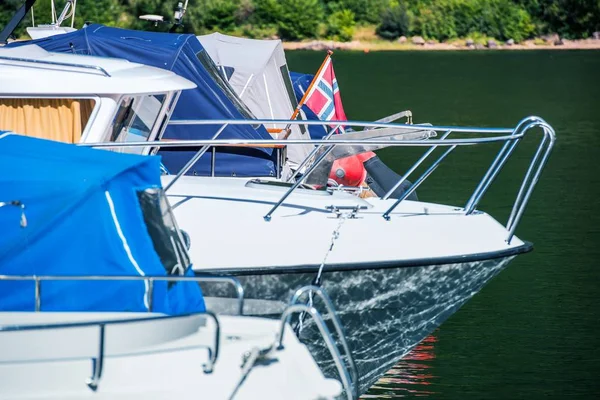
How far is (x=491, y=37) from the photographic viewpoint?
56750 mm

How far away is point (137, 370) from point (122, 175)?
4.21 ft

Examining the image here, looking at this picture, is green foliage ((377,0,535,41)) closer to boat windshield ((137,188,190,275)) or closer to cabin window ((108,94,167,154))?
cabin window ((108,94,167,154))

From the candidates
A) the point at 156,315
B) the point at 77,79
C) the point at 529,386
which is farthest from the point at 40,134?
the point at 529,386

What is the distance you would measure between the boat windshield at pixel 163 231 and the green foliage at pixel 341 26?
161 ft

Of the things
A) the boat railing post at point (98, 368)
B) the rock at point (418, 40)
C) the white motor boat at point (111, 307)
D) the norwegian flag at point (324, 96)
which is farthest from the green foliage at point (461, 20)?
the boat railing post at point (98, 368)

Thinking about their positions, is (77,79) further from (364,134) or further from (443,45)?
(443,45)

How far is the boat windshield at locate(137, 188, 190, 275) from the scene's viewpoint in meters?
6.34

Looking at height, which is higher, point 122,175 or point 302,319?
point 122,175

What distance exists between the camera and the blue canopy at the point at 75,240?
6.10 meters

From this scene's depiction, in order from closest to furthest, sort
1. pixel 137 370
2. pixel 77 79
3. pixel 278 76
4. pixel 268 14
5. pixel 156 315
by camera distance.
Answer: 1. pixel 137 370
2. pixel 156 315
3. pixel 77 79
4. pixel 278 76
5. pixel 268 14

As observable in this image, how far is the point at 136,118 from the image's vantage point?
8.66m

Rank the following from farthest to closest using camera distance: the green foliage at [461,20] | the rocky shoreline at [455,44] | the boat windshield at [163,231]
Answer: the green foliage at [461,20]
the rocky shoreline at [455,44]
the boat windshield at [163,231]

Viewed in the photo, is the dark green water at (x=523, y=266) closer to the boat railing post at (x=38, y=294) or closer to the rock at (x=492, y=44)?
the boat railing post at (x=38, y=294)

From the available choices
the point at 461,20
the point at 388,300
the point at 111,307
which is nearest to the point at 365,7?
the point at 461,20
